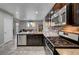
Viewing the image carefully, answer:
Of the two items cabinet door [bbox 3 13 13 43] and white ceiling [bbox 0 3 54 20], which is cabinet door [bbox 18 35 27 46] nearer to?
cabinet door [bbox 3 13 13 43]

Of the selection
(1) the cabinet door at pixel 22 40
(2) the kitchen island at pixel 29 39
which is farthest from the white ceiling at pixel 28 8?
(1) the cabinet door at pixel 22 40

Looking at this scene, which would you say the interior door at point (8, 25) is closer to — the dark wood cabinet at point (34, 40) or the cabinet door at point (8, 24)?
the cabinet door at point (8, 24)

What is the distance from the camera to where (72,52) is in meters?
1.50

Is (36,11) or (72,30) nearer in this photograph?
(72,30)

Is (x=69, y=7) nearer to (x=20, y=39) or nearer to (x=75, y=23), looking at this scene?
(x=75, y=23)

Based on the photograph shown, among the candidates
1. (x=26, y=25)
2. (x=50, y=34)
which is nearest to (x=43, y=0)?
(x=26, y=25)

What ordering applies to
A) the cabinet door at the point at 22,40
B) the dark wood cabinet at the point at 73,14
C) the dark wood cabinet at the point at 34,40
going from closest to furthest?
the dark wood cabinet at the point at 73,14
the dark wood cabinet at the point at 34,40
the cabinet door at the point at 22,40

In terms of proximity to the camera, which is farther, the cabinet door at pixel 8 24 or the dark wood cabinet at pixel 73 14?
the cabinet door at pixel 8 24

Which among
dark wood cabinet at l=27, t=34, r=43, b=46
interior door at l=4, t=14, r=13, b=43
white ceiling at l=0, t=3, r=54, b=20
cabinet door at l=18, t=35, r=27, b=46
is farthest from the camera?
cabinet door at l=18, t=35, r=27, b=46

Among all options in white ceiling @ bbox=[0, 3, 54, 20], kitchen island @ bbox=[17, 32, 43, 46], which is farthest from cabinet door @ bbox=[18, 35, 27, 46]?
white ceiling @ bbox=[0, 3, 54, 20]

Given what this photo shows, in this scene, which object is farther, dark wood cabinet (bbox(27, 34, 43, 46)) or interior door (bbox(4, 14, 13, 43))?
dark wood cabinet (bbox(27, 34, 43, 46))

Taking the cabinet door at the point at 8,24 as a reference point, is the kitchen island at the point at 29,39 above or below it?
below
